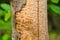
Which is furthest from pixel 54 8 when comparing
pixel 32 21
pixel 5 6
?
pixel 32 21

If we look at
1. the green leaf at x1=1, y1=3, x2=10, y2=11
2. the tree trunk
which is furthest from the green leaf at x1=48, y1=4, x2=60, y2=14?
the tree trunk

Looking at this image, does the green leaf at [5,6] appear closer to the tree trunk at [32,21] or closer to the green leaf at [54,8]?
the green leaf at [54,8]

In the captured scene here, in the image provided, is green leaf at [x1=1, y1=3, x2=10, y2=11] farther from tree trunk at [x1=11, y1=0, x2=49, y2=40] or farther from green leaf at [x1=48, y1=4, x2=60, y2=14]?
tree trunk at [x1=11, y1=0, x2=49, y2=40]

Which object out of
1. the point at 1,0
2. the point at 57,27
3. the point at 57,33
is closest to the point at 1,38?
the point at 1,0

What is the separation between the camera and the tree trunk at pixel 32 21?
0.72 m

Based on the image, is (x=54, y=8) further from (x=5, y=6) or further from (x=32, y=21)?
(x=32, y=21)

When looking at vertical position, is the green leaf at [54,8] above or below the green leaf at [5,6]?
below

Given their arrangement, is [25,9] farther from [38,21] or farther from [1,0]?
[1,0]

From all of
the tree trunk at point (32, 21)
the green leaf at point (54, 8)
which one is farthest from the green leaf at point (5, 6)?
the tree trunk at point (32, 21)

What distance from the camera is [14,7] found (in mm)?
727

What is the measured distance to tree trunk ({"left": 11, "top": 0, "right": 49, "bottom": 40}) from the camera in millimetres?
718

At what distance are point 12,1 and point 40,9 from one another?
4.0 inches

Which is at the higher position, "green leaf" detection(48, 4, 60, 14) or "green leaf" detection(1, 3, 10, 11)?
"green leaf" detection(1, 3, 10, 11)

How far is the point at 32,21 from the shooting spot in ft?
2.38
